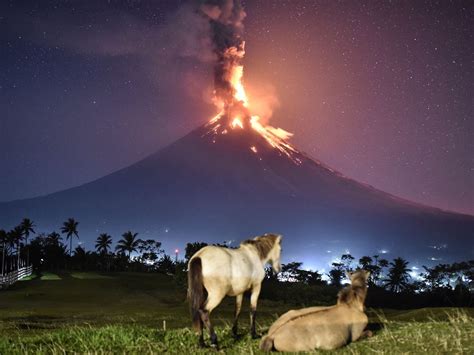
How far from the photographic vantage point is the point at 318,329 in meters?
7.88

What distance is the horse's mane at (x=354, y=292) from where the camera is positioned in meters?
8.71

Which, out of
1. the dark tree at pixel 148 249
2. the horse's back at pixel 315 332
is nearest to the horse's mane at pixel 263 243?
the horse's back at pixel 315 332

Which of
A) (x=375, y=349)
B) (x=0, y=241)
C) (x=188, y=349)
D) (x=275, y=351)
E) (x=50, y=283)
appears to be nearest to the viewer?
(x=375, y=349)

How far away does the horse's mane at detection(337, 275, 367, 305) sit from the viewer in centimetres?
871

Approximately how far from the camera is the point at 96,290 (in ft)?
207

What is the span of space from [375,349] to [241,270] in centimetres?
264

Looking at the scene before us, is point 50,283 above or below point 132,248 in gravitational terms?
below

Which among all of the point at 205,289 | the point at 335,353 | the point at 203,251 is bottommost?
the point at 335,353

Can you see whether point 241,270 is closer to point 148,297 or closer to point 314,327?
point 314,327

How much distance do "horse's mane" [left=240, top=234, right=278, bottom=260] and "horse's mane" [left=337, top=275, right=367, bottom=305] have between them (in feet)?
5.81

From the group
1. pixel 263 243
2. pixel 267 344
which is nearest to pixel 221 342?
pixel 267 344

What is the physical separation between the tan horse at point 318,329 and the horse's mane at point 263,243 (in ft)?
5.54

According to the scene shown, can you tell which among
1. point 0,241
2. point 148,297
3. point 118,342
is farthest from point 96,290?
point 0,241

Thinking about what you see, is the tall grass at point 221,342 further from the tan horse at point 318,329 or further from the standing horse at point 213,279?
the standing horse at point 213,279
